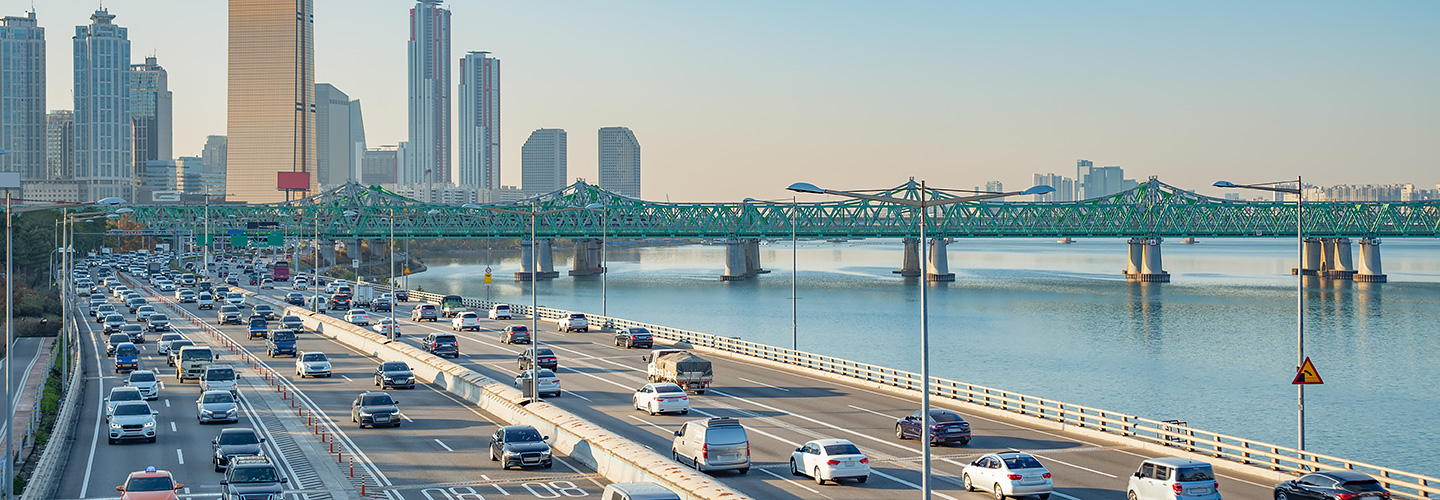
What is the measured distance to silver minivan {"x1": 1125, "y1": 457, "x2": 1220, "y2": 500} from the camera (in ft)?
102

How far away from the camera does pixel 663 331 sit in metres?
89.9

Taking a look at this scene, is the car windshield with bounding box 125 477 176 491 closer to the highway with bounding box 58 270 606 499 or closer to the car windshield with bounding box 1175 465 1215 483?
the highway with bounding box 58 270 606 499

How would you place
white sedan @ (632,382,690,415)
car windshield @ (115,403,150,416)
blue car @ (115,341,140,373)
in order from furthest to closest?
blue car @ (115,341,140,373) < white sedan @ (632,382,690,415) < car windshield @ (115,403,150,416)

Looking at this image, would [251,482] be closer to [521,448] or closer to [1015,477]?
[521,448]

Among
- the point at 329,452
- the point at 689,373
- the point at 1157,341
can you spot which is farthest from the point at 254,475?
the point at 1157,341

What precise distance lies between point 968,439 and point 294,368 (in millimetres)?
41523

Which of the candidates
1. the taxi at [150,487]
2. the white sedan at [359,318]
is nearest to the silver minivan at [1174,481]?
the taxi at [150,487]

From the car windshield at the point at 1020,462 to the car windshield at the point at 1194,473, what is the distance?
3.37 m

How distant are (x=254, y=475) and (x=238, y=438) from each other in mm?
7145

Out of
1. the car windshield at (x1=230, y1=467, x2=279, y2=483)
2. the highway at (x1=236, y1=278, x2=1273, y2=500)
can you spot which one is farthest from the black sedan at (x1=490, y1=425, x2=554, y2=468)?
the car windshield at (x1=230, y1=467, x2=279, y2=483)

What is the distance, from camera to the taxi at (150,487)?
103 ft

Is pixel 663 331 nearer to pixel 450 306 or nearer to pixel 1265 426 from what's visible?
pixel 450 306

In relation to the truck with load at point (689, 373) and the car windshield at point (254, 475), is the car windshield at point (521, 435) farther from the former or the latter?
the truck with load at point (689, 373)

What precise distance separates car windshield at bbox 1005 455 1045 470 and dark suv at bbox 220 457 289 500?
60.0 feet
